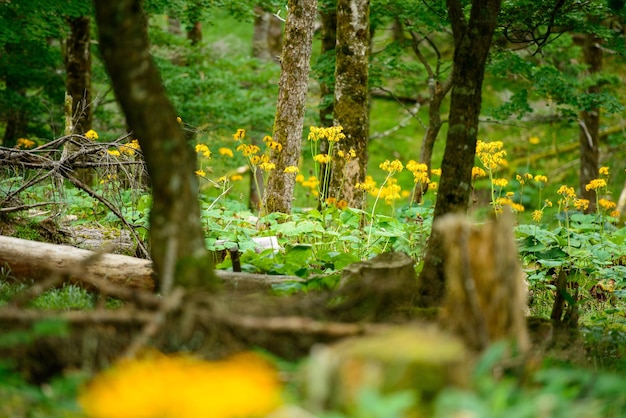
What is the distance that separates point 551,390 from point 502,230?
0.61 m

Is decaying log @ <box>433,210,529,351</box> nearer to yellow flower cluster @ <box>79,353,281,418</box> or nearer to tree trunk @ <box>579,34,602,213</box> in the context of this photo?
yellow flower cluster @ <box>79,353,281,418</box>

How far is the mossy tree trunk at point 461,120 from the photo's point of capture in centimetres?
439

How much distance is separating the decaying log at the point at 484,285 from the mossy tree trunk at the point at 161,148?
116 centimetres

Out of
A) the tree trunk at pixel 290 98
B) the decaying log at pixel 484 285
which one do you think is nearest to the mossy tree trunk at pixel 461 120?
the decaying log at pixel 484 285

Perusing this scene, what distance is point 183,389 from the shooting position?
2.47 m

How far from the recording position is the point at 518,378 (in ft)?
9.56

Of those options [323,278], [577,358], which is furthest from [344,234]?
[577,358]

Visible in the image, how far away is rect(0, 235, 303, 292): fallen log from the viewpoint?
507cm

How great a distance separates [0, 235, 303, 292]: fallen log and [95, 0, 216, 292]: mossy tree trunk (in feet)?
5.56

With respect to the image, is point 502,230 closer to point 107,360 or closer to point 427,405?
point 427,405

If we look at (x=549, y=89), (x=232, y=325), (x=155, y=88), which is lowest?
(x=232, y=325)

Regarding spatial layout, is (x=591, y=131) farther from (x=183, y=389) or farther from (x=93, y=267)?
(x=183, y=389)

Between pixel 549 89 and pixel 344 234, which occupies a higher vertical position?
pixel 549 89

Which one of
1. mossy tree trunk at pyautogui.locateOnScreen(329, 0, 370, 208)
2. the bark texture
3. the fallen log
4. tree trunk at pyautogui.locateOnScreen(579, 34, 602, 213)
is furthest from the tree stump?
tree trunk at pyautogui.locateOnScreen(579, 34, 602, 213)
